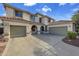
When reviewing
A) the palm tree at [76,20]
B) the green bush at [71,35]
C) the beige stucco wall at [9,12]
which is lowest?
the green bush at [71,35]

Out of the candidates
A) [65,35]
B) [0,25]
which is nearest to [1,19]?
[0,25]

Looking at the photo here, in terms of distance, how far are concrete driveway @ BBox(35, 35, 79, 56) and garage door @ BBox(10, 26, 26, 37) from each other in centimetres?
61

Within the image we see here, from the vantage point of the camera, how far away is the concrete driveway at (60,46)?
4.77 m

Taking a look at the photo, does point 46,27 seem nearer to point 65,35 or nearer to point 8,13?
point 65,35

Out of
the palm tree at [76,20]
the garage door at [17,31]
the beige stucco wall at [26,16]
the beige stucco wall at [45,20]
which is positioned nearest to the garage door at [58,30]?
the beige stucco wall at [45,20]

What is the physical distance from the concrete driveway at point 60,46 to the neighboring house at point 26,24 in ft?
0.75

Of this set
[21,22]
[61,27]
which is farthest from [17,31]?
[61,27]

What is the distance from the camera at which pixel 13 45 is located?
16.7 ft

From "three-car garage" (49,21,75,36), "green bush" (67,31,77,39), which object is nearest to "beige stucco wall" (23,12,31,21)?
"three-car garage" (49,21,75,36)

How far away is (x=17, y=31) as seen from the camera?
5.32m

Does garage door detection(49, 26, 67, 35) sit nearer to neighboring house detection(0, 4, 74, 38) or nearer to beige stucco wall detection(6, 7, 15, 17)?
neighboring house detection(0, 4, 74, 38)

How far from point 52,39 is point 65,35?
55 centimetres

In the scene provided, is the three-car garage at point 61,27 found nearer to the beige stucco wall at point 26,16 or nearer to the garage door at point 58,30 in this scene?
the garage door at point 58,30

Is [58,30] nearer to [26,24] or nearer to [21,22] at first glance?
[26,24]
